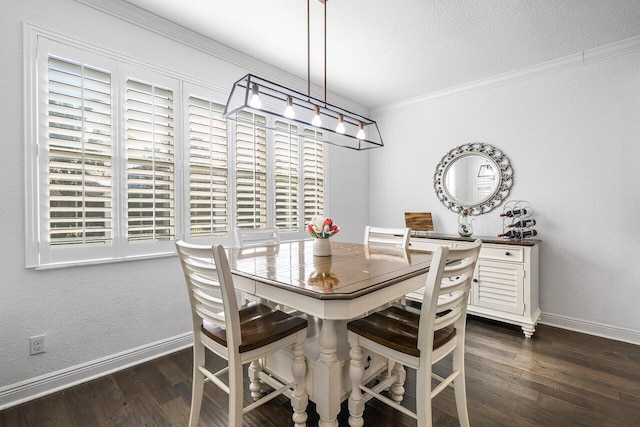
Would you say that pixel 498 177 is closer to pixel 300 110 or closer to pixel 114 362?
pixel 300 110

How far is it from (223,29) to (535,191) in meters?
3.42

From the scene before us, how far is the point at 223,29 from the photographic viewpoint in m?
2.59

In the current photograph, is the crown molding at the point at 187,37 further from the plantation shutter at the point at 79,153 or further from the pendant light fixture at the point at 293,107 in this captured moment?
the plantation shutter at the point at 79,153

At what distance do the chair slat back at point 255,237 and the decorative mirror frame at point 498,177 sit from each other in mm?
2278

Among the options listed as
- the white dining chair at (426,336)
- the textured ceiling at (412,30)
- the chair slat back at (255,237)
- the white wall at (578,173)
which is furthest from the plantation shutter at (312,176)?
the white dining chair at (426,336)

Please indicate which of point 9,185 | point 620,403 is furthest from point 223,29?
point 620,403

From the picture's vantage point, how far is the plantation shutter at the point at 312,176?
367 centimetres

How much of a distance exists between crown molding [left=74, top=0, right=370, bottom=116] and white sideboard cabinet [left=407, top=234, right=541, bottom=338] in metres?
2.61

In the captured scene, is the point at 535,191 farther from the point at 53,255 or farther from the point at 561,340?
the point at 53,255

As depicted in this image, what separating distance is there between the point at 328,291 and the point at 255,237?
1.47 metres

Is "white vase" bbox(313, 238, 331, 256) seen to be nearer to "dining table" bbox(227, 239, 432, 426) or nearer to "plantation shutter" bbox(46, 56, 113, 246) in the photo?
"dining table" bbox(227, 239, 432, 426)

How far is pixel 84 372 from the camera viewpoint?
2.10m

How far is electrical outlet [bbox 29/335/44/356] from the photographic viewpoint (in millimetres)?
1928

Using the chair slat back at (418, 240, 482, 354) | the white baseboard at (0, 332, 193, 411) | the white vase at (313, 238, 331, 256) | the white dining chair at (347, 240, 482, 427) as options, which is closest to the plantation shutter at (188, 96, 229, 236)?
the white baseboard at (0, 332, 193, 411)
